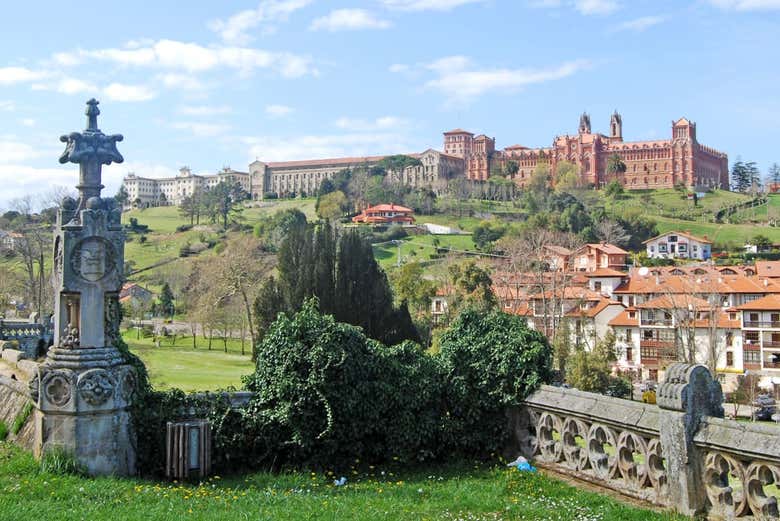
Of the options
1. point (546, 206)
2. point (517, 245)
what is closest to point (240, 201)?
point (546, 206)

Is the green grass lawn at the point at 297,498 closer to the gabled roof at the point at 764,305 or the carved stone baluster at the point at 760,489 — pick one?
the carved stone baluster at the point at 760,489

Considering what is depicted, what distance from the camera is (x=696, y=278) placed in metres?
53.4

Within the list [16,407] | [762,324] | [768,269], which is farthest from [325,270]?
[768,269]

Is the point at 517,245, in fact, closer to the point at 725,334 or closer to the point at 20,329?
the point at 725,334

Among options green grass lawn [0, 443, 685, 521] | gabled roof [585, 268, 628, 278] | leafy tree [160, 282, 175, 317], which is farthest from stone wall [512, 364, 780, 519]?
leafy tree [160, 282, 175, 317]

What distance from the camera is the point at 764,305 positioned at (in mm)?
47969

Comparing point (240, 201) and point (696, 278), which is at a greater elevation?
point (240, 201)

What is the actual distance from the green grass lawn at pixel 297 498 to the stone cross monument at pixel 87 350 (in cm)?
45

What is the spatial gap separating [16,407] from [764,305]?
49536 mm

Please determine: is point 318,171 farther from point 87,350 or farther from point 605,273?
point 87,350

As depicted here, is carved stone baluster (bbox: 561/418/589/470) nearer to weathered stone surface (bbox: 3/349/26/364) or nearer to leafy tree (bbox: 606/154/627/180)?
weathered stone surface (bbox: 3/349/26/364)

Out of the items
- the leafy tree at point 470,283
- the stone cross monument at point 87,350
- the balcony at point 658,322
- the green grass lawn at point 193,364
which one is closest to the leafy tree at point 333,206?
the green grass lawn at point 193,364

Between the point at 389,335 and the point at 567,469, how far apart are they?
91.9 ft

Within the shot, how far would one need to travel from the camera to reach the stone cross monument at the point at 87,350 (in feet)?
24.8
